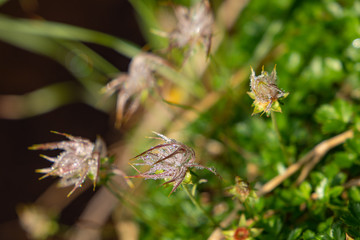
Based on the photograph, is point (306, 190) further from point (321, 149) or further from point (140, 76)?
point (140, 76)

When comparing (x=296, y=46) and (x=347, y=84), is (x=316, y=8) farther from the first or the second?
(x=347, y=84)

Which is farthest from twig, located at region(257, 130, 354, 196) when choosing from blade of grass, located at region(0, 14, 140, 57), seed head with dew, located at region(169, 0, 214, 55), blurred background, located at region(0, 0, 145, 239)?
blurred background, located at region(0, 0, 145, 239)

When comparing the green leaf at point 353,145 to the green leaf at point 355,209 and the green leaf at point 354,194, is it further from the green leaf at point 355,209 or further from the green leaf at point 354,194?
the green leaf at point 355,209

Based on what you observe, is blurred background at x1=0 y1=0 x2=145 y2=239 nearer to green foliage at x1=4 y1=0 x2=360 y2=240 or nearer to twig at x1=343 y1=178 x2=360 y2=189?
green foliage at x1=4 y1=0 x2=360 y2=240

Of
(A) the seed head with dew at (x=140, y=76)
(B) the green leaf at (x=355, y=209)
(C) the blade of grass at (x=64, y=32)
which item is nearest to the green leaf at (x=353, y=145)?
(B) the green leaf at (x=355, y=209)

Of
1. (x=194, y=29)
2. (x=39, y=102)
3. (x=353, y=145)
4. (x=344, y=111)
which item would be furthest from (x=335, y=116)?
(x=39, y=102)
